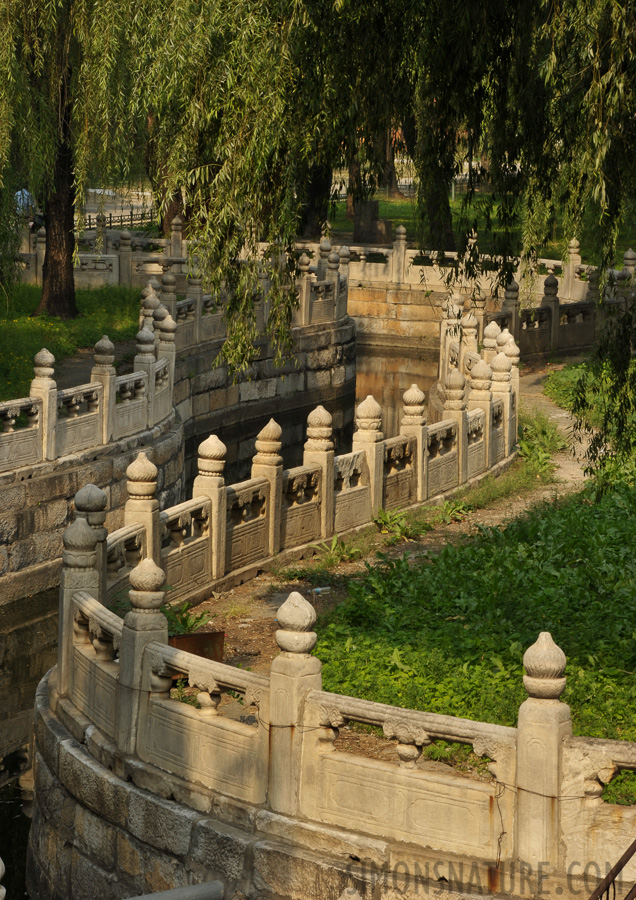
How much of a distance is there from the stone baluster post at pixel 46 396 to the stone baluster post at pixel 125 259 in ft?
42.7

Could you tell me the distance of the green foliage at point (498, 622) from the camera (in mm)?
8570

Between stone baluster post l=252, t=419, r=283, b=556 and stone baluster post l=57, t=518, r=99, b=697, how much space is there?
3922 mm

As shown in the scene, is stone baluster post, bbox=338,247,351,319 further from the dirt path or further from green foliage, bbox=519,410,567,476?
the dirt path

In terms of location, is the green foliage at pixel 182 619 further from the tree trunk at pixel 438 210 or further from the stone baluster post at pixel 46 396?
the stone baluster post at pixel 46 396

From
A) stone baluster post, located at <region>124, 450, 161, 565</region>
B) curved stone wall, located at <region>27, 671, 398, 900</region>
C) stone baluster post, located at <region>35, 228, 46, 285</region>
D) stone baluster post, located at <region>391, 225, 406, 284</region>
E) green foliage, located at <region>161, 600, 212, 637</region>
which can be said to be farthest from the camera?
stone baluster post, located at <region>391, 225, 406, 284</region>

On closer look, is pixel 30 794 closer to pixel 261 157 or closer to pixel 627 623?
pixel 627 623

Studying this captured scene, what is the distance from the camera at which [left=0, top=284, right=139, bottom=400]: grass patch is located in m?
19.1

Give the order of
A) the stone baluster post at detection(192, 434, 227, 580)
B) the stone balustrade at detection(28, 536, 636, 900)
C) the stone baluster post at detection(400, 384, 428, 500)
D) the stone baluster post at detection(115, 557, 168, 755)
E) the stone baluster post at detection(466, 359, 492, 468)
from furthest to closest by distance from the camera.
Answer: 1. the stone baluster post at detection(466, 359, 492, 468)
2. the stone baluster post at detection(400, 384, 428, 500)
3. the stone baluster post at detection(192, 434, 227, 580)
4. the stone baluster post at detection(115, 557, 168, 755)
5. the stone balustrade at detection(28, 536, 636, 900)

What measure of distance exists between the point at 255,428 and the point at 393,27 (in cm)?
1786

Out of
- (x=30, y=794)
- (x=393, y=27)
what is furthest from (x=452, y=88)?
(x=30, y=794)

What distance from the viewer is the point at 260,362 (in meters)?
26.7

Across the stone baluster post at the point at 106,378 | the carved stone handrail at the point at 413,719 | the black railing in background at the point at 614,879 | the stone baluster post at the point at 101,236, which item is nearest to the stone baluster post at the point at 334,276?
the stone baluster post at the point at 101,236

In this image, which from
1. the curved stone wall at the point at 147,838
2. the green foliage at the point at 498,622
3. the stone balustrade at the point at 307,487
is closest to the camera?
the curved stone wall at the point at 147,838

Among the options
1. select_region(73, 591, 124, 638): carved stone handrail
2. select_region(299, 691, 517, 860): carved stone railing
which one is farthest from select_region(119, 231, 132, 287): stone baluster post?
select_region(299, 691, 517, 860): carved stone railing
